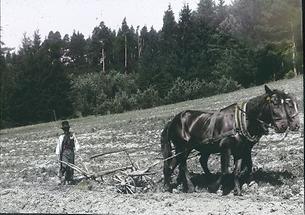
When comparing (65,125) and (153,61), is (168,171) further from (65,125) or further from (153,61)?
(65,125)

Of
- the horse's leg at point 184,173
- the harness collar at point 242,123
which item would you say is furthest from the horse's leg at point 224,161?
the horse's leg at point 184,173

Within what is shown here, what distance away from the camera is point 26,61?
368 inches

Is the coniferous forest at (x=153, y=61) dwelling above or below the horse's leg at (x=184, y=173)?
above

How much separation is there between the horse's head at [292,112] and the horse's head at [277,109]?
23 millimetres

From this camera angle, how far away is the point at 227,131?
24.2 feet

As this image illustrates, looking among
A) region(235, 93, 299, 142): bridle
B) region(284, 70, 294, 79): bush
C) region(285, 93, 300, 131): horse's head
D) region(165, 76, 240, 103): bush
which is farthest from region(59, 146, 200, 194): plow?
region(284, 70, 294, 79): bush

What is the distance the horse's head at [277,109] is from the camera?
22.3 feet

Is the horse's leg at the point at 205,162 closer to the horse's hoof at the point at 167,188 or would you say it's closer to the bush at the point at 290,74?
the horse's hoof at the point at 167,188

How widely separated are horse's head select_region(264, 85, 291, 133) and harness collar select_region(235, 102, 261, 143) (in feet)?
1.01

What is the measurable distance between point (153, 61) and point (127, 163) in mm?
1492

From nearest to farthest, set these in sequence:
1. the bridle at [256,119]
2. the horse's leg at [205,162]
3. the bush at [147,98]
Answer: the bridle at [256,119] → the horse's leg at [205,162] → the bush at [147,98]

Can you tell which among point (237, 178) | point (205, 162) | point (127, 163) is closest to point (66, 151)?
point (127, 163)

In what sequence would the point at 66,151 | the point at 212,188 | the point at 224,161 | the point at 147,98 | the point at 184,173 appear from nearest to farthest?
the point at 224,161 < the point at 212,188 < the point at 184,173 < the point at 147,98 < the point at 66,151

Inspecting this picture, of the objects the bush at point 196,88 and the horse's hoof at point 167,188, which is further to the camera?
the horse's hoof at point 167,188
